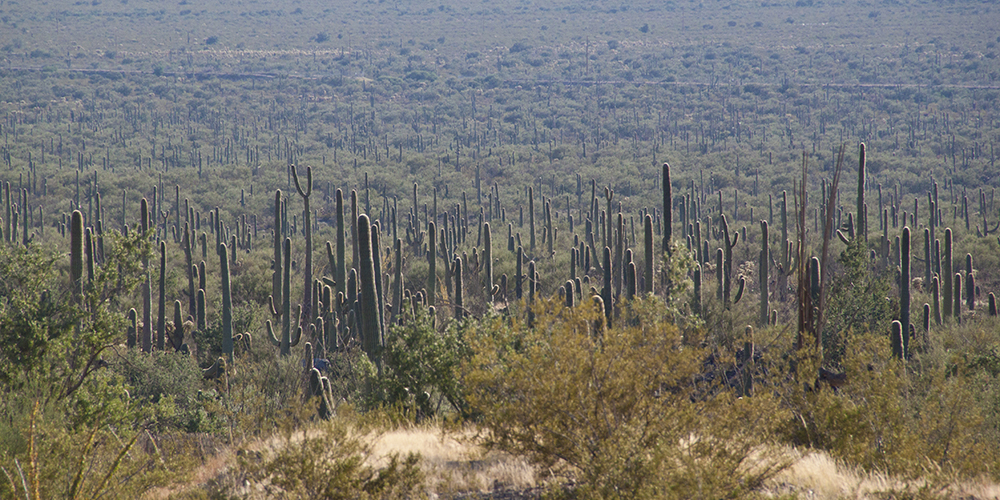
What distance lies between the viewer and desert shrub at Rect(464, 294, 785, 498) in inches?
251

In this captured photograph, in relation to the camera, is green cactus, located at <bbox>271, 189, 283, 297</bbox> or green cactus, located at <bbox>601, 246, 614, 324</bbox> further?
green cactus, located at <bbox>601, 246, 614, 324</bbox>

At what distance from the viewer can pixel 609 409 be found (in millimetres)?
6758

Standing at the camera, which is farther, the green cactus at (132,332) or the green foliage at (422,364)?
the green cactus at (132,332)

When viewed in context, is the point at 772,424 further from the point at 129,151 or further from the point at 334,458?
the point at 129,151

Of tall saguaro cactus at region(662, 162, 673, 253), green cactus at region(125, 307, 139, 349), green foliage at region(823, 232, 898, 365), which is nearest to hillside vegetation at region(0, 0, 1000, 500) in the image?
green foliage at region(823, 232, 898, 365)

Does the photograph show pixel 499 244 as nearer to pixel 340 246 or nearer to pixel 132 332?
pixel 132 332

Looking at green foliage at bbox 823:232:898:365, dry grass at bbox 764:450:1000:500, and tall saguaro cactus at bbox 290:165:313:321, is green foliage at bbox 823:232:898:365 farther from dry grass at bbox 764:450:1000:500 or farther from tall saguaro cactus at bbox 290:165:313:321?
tall saguaro cactus at bbox 290:165:313:321

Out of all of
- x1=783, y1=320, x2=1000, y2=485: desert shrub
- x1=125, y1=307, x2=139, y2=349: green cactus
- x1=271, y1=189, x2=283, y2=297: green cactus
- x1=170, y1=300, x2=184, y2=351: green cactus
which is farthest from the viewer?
x1=170, y1=300, x2=184, y2=351: green cactus

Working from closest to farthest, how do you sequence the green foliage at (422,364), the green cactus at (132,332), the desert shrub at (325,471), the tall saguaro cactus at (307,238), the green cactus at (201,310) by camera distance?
the desert shrub at (325,471), the green foliage at (422,364), the tall saguaro cactus at (307,238), the green cactus at (132,332), the green cactus at (201,310)

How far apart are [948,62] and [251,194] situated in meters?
91.4

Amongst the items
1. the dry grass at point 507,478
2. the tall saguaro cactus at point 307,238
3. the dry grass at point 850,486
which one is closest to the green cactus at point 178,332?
the tall saguaro cactus at point 307,238

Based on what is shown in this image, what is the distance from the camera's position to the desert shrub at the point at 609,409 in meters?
6.37

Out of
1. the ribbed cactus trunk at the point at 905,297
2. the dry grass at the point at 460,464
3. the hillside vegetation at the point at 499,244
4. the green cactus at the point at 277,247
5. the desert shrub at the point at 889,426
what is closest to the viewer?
the hillside vegetation at the point at 499,244

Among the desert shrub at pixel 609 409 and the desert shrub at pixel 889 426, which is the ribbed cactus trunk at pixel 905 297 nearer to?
the desert shrub at pixel 889 426
